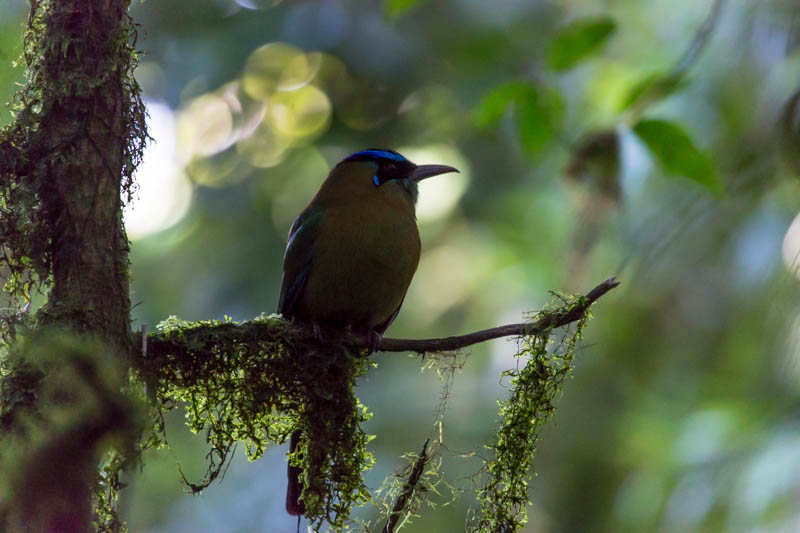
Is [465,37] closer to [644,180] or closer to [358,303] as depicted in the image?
[644,180]

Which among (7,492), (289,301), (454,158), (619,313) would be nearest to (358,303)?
(289,301)

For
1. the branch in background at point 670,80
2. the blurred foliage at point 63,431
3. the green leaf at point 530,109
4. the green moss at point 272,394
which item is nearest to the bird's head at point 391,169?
the green moss at point 272,394

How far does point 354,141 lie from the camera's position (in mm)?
7438

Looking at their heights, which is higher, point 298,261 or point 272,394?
point 298,261

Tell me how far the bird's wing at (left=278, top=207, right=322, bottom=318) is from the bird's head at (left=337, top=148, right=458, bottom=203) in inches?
14.3

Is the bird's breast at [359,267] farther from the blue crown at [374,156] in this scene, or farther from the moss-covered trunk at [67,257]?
the moss-covered trunk at [67,257]

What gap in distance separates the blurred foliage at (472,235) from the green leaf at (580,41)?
1.51m

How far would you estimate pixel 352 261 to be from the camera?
3.09m

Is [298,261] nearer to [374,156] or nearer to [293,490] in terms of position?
[374,156]

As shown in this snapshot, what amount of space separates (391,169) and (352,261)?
2.26 ft

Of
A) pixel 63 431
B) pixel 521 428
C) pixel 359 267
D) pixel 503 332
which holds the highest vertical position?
pixel 359 267

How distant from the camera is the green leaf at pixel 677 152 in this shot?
6.46 feet

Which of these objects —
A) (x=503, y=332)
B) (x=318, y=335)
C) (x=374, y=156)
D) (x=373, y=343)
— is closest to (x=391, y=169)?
(x=374, y=156)

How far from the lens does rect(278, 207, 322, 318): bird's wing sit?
3.18 m
